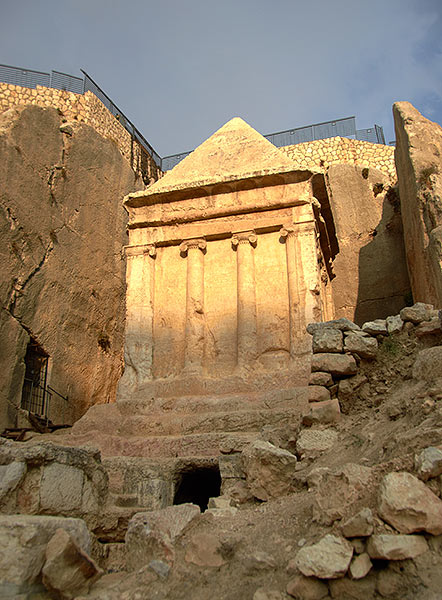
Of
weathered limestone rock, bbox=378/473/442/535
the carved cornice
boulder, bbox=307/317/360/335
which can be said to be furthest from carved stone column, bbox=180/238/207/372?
weathered limestone rock, bbox=378/473/442/535

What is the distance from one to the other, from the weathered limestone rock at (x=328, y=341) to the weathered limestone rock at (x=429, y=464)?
287cm

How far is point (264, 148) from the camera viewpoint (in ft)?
37.5

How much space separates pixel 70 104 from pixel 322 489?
57.1ft

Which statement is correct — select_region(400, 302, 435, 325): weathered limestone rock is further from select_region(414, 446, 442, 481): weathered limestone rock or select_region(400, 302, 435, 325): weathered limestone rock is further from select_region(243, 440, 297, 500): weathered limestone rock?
select_region(414, 446, 442, 481): weathered limestone rock

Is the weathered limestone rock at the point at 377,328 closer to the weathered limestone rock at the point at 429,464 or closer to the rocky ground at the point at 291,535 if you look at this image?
the rocky ground at the point at 291,535

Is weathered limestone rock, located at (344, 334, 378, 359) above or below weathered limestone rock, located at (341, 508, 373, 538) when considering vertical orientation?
above

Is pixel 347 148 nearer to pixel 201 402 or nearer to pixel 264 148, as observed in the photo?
pixel 264 148

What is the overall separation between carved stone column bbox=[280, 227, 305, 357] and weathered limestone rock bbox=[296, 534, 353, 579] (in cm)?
617

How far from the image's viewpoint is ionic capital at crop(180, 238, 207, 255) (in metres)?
10.2

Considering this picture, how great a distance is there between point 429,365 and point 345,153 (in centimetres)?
1684

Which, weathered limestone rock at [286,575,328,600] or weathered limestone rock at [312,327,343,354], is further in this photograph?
weathered limestone rock at [312,327,343,354]

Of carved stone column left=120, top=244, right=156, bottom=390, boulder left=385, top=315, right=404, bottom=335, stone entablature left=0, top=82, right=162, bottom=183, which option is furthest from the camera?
stone entablature left=0, top=82, right=162, bottom=183

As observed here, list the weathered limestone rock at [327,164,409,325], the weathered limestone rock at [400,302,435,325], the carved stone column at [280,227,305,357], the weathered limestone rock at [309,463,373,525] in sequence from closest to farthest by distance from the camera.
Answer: the weathered limestone rock at [309,463,373,525], the weathered limestone rock at [400,302,435,325], the carved stone column at [280,227,305,357], the weathered limestone rock at [327,164,409,325]

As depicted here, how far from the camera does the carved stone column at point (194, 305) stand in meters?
9.38
